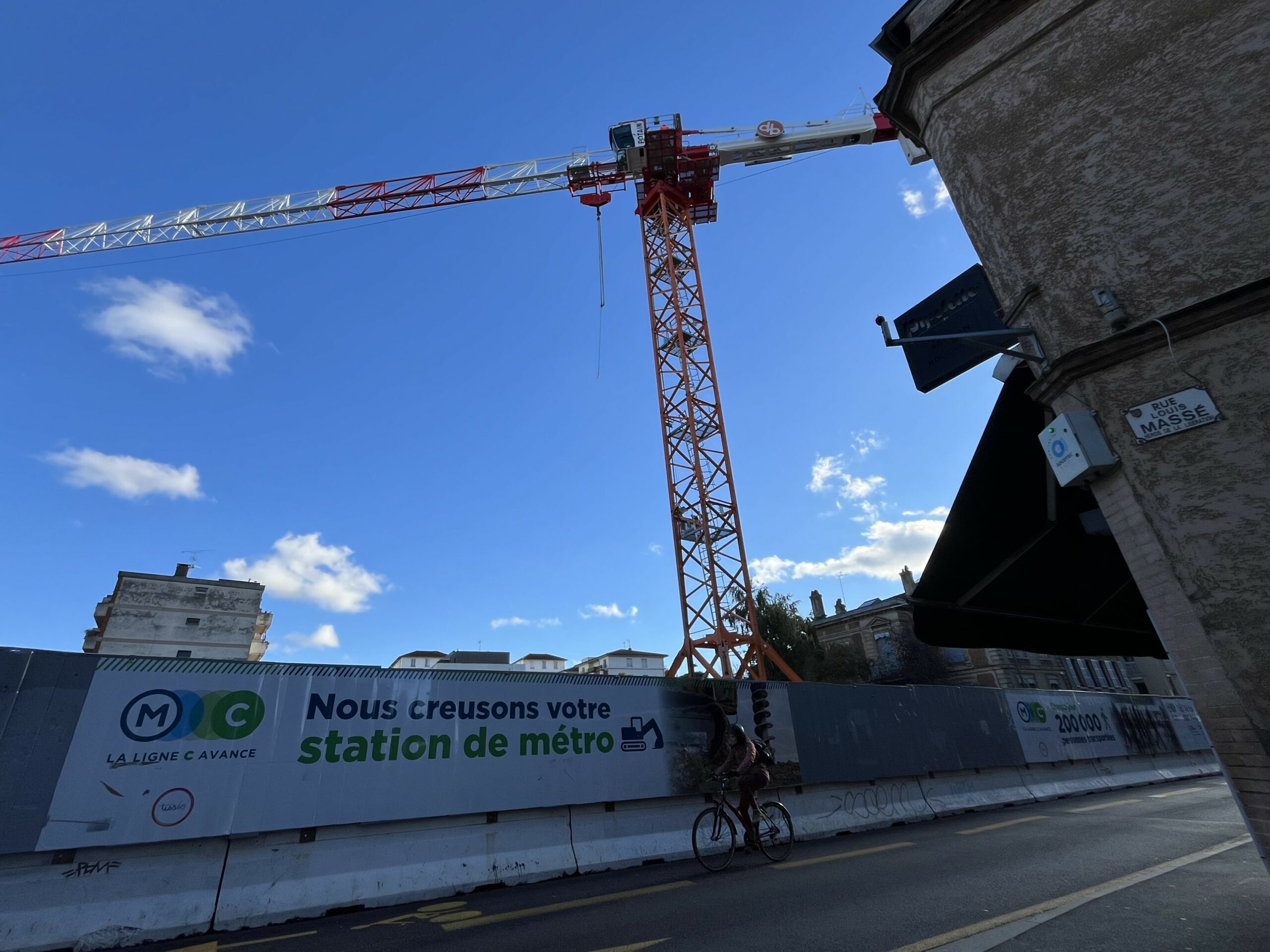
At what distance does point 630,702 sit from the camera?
9.43 meters

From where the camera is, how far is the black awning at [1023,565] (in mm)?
5711

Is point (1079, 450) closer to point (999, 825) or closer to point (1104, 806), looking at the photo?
point (999, 825)

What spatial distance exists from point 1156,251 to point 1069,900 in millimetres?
5379

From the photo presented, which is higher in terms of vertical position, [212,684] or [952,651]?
[952,651]

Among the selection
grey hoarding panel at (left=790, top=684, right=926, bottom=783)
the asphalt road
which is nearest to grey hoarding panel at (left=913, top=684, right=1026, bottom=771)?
grey hoarding panel at (left=790, top=684, right=926, bottom=783)

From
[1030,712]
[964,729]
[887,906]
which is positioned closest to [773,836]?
[887,906]

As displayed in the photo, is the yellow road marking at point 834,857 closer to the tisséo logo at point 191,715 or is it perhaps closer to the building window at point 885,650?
the tisséo logo at point 191,715

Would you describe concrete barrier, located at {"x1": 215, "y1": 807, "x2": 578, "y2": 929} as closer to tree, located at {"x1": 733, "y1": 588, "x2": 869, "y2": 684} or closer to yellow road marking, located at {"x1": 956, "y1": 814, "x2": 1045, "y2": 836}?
yellow road marking, located at {"x1": 956, "y1": 814, "x2": 1045, "y2": 836}

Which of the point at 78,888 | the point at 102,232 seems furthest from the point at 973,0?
the point at 102,232

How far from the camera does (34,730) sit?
18.8 feet

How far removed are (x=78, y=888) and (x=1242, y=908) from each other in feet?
31.8

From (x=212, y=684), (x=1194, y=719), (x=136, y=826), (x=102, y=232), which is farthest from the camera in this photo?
(x=102, y=232)

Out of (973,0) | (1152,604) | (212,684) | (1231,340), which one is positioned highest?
(973,0)

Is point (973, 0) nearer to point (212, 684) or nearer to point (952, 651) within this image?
point (212, 684)
